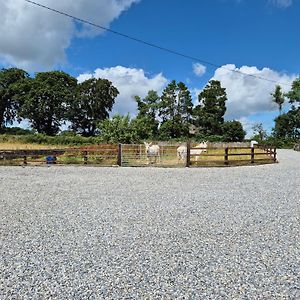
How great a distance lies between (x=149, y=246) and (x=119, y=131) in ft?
84.7

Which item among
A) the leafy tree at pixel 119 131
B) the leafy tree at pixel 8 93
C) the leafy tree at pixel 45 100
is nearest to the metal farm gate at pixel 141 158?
the leafy tree at pixel 119 131

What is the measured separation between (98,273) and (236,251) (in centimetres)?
174

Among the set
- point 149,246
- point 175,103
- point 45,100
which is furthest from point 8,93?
point 149,246

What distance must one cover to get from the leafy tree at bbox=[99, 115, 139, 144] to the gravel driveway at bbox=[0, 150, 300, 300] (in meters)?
21.2

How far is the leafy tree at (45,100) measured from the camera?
52.5 metres

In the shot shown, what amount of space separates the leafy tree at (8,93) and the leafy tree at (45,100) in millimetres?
2425

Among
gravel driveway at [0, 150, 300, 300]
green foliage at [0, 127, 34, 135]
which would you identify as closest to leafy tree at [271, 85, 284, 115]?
green foliage at [0, 127, 34, 135]

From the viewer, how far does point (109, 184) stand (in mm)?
10234

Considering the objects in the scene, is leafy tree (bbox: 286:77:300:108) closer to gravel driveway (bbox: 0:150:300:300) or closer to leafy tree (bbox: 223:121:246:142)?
leafy tree (bbox: 223:121:246:142)

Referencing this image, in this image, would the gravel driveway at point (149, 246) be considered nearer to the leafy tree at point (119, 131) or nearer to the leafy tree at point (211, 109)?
the leafy tree at point (119, 131)

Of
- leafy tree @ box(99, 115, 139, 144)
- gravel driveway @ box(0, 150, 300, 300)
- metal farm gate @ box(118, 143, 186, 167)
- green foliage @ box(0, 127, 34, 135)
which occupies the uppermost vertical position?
green foliage @ box(0, 127, 34, 135)

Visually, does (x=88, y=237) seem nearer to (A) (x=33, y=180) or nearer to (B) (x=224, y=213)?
(B) (x=224, y=213)

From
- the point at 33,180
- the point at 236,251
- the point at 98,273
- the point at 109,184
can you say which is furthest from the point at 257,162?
the point at 98,273

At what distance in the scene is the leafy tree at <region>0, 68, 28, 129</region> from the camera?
56750 mm
